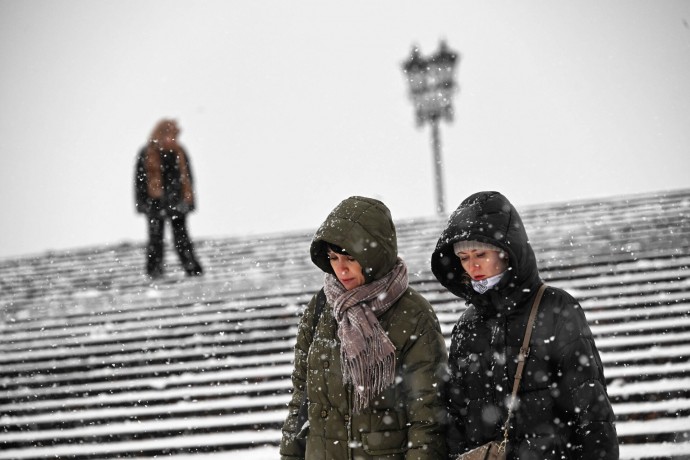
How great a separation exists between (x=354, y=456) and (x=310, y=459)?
7.7 inches

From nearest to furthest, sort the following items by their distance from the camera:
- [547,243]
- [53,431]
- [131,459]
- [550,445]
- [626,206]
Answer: [550,445]
[131,459]
[53,431]
[547,243]
[626,206]

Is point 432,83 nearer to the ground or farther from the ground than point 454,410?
farther from the ground

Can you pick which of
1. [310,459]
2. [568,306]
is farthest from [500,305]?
[310,459]

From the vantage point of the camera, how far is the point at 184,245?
7.33 meters

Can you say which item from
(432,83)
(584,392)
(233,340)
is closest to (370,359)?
(584,392)

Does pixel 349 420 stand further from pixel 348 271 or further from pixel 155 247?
pixel 155 247

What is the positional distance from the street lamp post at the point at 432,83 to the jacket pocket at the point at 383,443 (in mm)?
8449

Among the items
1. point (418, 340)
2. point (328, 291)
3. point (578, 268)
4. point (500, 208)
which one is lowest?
point (578, 268)

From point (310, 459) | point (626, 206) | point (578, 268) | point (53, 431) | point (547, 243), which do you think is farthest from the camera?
point (626, 206)

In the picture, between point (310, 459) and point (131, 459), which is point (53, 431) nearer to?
point (131, 459)

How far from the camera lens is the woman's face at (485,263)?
2463 mm

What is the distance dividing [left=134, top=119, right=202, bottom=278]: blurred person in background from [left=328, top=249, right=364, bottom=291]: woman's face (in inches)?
184

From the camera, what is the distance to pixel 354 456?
2.51m

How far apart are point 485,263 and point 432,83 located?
920cm
